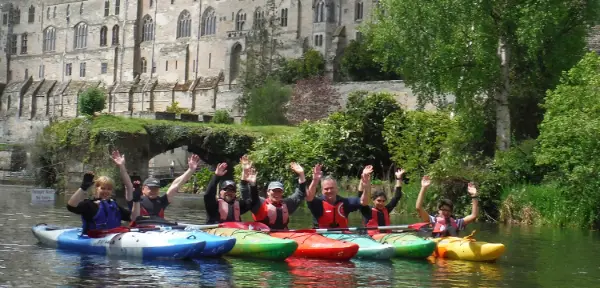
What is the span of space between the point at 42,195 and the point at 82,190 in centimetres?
2209

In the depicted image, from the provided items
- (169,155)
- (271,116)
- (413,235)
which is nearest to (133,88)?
(169,155)

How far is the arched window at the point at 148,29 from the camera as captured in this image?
92.0 meters

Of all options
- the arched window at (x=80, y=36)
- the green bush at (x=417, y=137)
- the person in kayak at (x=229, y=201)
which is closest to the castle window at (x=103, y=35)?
the arched window at (x=80, y=36)

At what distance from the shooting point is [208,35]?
86.9 meters

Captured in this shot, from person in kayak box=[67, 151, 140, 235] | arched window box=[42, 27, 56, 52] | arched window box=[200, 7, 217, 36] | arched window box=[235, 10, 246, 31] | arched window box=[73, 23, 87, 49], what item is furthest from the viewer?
arched window box=[42, 27, 56, 52]

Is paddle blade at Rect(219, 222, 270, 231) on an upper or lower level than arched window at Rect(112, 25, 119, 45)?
lower

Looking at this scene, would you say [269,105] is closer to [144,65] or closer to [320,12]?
[320,12]

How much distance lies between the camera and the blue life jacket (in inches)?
703

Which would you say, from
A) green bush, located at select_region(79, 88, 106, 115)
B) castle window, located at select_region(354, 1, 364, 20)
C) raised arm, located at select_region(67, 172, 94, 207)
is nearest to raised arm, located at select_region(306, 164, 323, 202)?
raised arm, located at select_region(67, 172, 94, 207)

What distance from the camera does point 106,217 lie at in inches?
711

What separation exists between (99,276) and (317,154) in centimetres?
2379

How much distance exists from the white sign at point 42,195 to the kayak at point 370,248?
2069 centimetres

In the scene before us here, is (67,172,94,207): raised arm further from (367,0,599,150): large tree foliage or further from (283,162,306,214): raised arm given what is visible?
(367,0,599,150): large tree foliage

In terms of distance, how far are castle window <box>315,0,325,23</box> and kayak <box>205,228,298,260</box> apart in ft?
193
